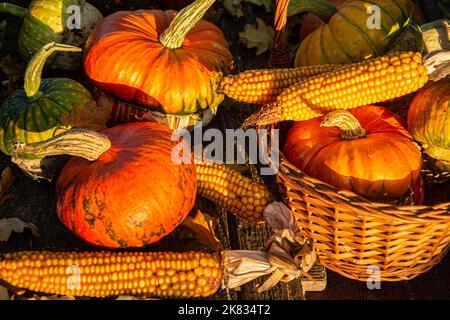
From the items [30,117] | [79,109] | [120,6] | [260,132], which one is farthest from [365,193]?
[120,6]

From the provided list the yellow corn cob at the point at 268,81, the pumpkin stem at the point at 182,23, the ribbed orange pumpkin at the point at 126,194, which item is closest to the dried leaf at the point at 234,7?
the pumpkin stem at the point at 182,23

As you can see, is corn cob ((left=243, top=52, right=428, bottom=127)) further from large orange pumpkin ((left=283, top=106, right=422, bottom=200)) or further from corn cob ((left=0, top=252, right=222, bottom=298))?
corn cob ((left=0, top=252, right=222, bottom=298))

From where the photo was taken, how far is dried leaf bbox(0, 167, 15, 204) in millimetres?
2471

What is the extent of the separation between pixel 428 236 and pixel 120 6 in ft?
8.09

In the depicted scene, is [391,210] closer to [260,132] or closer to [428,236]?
[428,236]

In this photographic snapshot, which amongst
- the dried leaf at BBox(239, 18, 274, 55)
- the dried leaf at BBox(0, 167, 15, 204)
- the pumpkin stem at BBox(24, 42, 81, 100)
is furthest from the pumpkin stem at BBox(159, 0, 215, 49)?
the dried leaf at BBox(0, 167, 15, 204)

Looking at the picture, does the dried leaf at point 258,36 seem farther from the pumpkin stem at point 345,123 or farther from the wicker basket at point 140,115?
the pumpkin stem at point 345,123

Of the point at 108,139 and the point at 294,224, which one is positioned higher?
the point at 108,139

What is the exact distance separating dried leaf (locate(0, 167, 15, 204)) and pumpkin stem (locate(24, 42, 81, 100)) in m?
0.37

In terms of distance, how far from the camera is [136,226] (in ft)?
6.84

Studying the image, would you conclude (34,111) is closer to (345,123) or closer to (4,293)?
(4,293)

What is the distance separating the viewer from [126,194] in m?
2.05

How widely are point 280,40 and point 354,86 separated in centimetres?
59

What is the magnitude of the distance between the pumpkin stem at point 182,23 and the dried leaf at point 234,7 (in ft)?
3.30
